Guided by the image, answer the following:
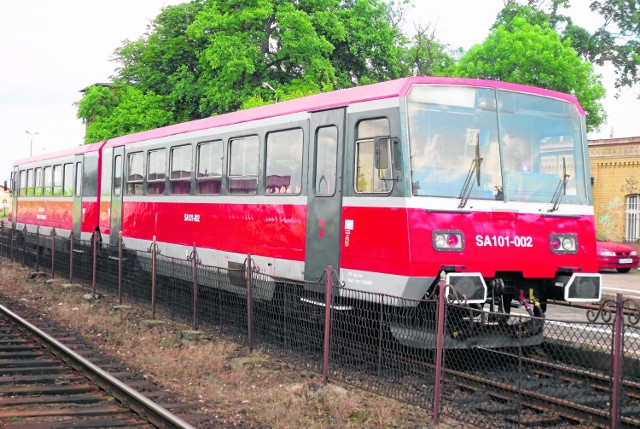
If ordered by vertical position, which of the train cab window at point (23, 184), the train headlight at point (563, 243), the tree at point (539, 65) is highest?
the tree at point (539, 65)

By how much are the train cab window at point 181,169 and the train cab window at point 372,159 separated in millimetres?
5713

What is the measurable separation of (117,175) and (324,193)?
9.66 meters

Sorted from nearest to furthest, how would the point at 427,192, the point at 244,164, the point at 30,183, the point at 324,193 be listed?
the point at 427,192 < the point at 324,193 < the point at 244,164 < the point at 30,183

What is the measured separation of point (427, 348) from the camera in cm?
871

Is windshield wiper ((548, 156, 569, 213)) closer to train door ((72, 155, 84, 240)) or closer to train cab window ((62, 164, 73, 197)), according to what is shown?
train door ((72, 155, 84, 240))

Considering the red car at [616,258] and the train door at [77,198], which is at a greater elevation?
the train door at [77,198]

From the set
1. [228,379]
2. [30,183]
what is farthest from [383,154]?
[30,183]

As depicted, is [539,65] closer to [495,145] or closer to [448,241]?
[495,145]

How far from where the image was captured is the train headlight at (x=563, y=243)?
408 inches

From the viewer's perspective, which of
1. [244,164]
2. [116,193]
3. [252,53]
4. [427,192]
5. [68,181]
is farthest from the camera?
[252,53]

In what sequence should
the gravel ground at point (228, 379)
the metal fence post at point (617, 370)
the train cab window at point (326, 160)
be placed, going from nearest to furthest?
the metal fence post at point (617, 370)
the gravel ground at point (228, 379)
the train cab window at point (326, 160)

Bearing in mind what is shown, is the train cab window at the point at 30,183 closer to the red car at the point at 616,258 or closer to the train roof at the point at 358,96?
the train roof at the point at 358,96

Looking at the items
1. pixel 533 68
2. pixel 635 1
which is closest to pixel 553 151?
pixel 533 68

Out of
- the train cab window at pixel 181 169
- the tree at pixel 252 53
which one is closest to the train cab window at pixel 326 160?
the train cab window at pixel 181 169
